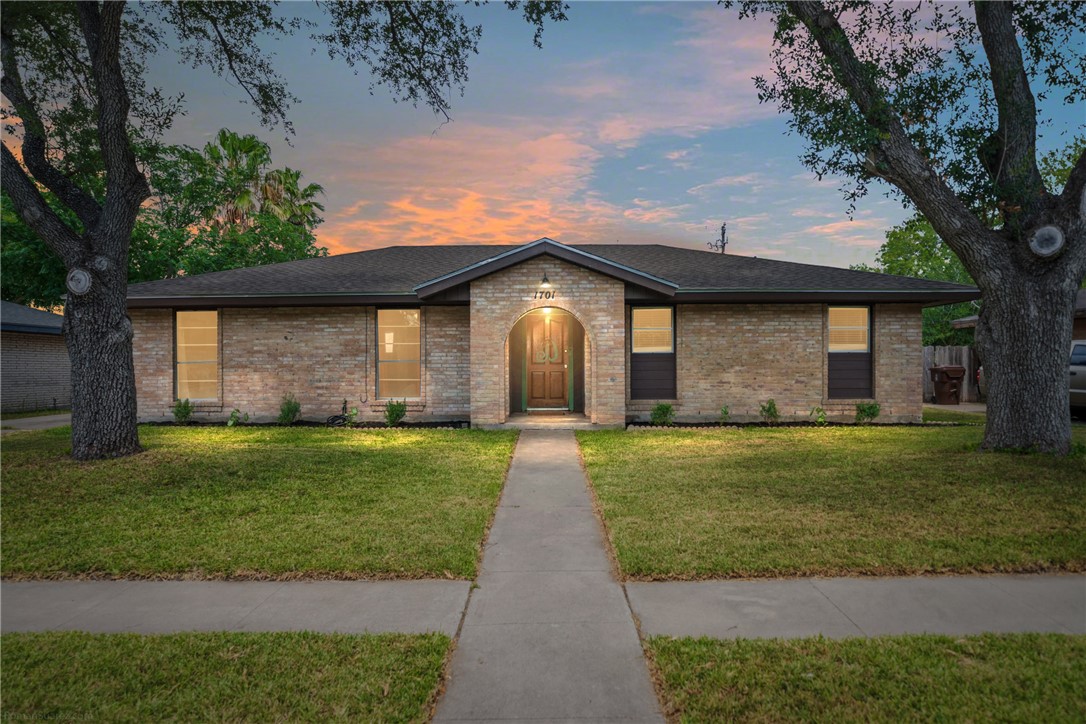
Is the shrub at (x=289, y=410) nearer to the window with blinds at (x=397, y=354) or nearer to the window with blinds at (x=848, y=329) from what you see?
the window with blinds at (x=397, y=354)

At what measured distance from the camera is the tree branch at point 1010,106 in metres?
8.38

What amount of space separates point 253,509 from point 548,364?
888cm

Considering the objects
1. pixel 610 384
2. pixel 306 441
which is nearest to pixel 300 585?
pixel 306 441

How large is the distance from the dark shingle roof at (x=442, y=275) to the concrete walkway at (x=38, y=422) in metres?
4.24

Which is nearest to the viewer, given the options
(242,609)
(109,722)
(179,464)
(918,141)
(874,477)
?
(109,722)

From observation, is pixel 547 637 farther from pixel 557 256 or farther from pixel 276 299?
pixel 276 299

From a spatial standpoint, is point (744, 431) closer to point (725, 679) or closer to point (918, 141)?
point (918, 141)

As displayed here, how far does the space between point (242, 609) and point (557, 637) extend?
227 centimetres

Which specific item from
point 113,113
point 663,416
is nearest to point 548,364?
point 663,416

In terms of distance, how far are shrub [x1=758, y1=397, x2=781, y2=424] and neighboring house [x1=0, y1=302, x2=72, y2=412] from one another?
65.9ft

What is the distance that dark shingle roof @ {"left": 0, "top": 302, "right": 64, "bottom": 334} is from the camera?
17125mm

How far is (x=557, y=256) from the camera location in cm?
1177

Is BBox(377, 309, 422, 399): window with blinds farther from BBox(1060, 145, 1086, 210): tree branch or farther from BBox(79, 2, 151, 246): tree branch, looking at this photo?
BBox(1060, 145, 1086, 210): tree branch

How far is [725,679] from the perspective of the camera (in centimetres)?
298
